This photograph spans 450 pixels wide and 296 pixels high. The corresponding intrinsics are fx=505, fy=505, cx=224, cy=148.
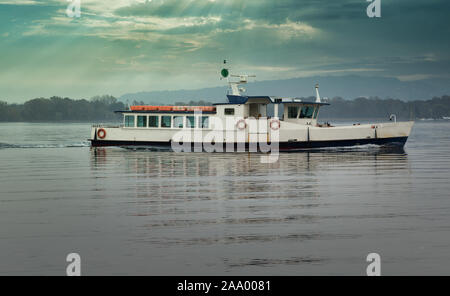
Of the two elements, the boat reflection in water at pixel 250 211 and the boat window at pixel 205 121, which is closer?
the boat reflection in water at pixel 250 211

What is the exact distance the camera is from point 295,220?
52.8 feet

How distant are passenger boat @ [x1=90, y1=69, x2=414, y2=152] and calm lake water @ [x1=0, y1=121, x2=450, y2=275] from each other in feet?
48.3

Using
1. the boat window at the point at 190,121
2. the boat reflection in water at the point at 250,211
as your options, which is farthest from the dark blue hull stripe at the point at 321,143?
the boat reflection in water at the point at 250,211

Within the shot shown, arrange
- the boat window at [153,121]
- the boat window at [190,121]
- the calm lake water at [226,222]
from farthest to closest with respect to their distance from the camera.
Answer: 1. the boat window at [153,121]
2. the boat window at [190,121]
3. the calm lake water at [226,222]

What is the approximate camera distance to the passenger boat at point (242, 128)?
145 feet

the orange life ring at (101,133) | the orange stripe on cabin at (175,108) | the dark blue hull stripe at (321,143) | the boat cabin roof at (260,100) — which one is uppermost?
the boat cabin roof at (260,100)

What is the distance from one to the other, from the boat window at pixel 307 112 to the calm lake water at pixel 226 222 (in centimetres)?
1671

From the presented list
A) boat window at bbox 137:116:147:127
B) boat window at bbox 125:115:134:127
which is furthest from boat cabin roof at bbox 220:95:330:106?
boat window at bbox 125:115:134:127

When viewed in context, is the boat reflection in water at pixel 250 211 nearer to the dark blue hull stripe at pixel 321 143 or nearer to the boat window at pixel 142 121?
the dark blue hull stripe at pixel 321 143

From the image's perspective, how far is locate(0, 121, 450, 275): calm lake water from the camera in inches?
463

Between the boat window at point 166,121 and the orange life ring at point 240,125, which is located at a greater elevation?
the boat window at point 166,121
